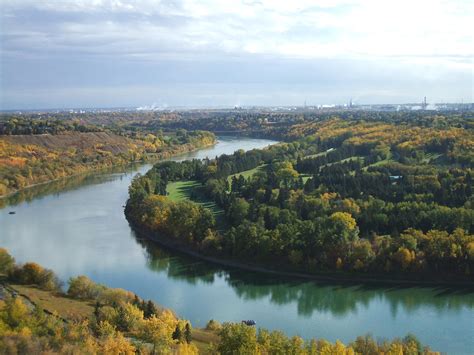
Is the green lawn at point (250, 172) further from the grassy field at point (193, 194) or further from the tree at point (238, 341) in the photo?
the tree at point (238, 341)

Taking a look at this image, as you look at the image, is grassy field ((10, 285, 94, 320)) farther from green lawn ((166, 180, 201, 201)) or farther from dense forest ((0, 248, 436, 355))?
green lawn ((166, 180, 201, 201))

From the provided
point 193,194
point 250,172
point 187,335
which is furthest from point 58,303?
point 250,172

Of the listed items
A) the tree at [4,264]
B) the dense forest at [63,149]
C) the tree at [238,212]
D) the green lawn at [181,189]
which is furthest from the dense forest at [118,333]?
the dense forest at [63,149]

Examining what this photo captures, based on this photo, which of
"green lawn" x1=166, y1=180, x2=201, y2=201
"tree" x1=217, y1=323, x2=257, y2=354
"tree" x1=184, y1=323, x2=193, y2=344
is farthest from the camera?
"green lawn" x1=166, y1=180, x2=201, y2=201

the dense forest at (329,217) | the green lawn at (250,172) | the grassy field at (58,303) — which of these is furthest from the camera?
the green lawn at (250,172)

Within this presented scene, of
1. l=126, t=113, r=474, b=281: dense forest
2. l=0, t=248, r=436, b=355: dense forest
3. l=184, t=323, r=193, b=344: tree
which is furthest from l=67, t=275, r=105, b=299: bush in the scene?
l=126, t=113, r=474, b=281: dense forest

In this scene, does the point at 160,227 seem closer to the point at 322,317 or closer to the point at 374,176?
the point at 322,317
